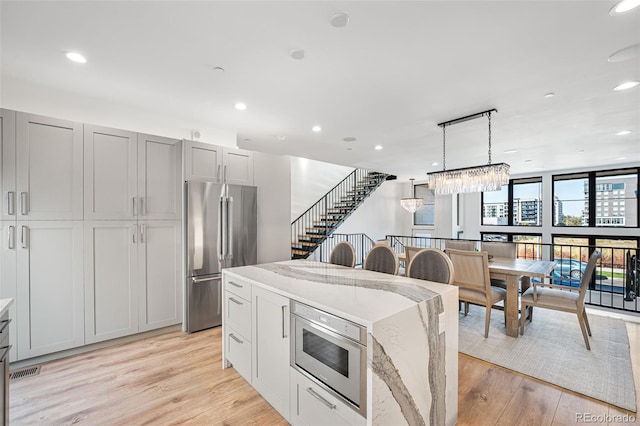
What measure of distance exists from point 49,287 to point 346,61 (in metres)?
3.40

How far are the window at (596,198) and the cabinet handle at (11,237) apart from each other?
32.3 feet

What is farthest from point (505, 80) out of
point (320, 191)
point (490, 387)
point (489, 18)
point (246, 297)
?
point (320, 191)

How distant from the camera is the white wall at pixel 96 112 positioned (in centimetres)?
271

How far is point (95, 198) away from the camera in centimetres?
286

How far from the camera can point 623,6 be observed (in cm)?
166

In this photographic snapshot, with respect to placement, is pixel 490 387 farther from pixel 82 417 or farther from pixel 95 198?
pixel 95 198

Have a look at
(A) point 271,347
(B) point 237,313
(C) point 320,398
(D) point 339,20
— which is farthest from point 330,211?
(C) point 320,398

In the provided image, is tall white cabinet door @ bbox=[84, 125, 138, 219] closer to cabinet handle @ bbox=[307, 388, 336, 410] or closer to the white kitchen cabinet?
the white kitchen cabinet

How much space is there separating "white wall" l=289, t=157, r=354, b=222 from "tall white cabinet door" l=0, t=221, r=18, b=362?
203 inches

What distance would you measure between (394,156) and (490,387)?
4.37m

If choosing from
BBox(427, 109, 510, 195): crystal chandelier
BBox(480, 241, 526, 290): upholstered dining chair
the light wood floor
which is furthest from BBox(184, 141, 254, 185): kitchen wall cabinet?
BBox(480, 241, 526, 290): upholstered dining chair

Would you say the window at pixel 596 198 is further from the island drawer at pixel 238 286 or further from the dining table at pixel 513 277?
the island drawer at pixel 238 286

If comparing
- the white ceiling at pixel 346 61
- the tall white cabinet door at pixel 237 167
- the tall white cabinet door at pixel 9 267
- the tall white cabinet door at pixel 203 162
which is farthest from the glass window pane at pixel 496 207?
the tall white cabinet door at pixel 9 267

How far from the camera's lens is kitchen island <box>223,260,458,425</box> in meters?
1.32
